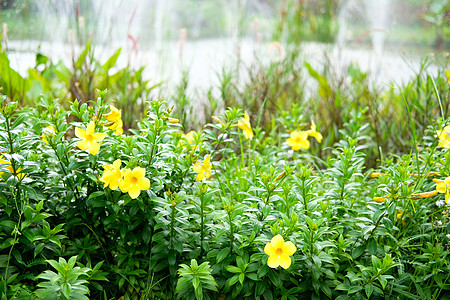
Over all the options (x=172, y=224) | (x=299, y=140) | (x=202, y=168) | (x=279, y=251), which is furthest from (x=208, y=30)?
(x=279, y=251)

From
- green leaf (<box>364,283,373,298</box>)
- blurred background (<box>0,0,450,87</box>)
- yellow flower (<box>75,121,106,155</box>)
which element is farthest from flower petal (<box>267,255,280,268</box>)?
blurred background (<box>0,0,450,87</box>)

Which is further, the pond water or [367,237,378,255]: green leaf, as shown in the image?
the pond water

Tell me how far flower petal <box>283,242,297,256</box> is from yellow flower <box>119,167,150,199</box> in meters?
0.44

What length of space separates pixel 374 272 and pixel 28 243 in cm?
109

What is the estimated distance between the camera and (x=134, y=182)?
1259mm

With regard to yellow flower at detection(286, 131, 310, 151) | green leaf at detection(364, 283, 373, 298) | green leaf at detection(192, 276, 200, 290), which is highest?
yellow flower at detection(286, 131, 310, 151)

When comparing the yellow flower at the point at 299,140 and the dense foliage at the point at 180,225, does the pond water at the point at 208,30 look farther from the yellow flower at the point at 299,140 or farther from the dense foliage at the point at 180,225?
the dense foliage at the point at 180,225

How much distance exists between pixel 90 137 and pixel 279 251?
2.28 feet

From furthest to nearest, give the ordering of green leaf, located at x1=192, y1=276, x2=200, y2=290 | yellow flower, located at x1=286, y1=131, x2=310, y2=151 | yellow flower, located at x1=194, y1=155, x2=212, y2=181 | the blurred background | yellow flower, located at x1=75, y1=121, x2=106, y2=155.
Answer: the blurred background
yellow flower, located at x1=286, y1=131, x2=310, y2=151
yellow flower, located at x1=194, y1=155, x2=212, y2=181
yellow flower, located at x1=75, y1=121, x2=106, y2=155
green leaf, located at x1=192, y1=276, x2=200, y2=290

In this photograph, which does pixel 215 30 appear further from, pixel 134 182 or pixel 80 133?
pixel 134 182

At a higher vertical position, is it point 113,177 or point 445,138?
point 445,138

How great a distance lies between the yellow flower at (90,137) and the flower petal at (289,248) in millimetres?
649

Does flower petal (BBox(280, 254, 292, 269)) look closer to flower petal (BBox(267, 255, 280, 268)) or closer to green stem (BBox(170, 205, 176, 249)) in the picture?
flower petal (BBox(267, 255, 280, 268))

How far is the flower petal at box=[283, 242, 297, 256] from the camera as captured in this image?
47.4 inches
